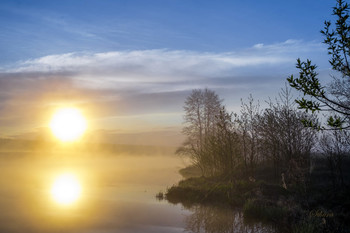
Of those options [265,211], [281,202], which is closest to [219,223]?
[265,211]

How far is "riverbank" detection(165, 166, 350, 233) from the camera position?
13.1 metres

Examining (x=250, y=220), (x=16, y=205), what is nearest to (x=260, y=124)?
(x=250, y=220)

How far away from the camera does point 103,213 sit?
58.6 feet

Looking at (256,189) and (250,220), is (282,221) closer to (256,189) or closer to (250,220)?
(250,220)

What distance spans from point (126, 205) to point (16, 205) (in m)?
6.52

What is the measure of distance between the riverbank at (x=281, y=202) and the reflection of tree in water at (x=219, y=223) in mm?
708

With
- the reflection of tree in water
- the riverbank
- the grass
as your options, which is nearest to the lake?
the reflection of tree in water

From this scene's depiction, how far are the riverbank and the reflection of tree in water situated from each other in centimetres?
71

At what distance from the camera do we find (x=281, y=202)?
17.6 m

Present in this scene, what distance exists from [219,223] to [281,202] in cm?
397

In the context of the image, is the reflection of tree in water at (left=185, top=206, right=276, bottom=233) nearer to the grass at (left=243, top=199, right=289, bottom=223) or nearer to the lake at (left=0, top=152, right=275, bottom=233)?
the lake at (left=0, top=152, right=275, bottom=233)

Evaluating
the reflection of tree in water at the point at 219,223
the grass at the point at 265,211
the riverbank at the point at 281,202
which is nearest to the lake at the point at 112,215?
the reflection of tree in water at the point at 219,223

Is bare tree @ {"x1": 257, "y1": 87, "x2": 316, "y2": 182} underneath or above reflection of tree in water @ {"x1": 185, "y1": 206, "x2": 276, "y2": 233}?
above

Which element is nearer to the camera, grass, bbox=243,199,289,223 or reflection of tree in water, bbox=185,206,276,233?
reflection of tree in water, bbox=185,206,276,233
